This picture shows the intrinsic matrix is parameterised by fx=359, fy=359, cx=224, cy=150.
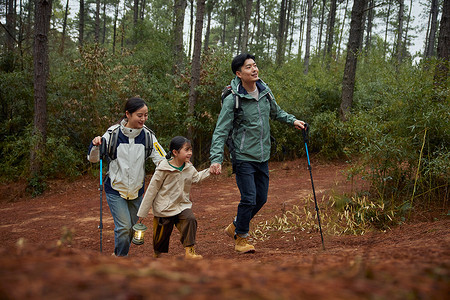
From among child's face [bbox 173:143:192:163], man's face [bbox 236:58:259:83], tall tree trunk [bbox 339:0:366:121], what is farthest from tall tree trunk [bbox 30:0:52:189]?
tall tree trunk [bbox 339:0:366:121]

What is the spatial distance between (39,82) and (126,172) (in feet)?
26.2

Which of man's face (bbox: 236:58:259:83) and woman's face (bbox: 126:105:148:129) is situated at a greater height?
man's face (bbox: 236:58:259:83)

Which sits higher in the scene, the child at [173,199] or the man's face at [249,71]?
the man's face at [249,71]

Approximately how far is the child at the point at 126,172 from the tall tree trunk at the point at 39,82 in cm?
732

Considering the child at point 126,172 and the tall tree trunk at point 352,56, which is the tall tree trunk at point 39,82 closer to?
the child at point 126,172

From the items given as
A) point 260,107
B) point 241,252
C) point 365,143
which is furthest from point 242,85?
point 365,143

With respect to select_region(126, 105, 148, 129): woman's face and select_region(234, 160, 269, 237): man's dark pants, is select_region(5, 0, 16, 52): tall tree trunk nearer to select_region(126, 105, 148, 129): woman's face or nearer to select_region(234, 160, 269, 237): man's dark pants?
select_region(126, 105, 148, 129): woman's face

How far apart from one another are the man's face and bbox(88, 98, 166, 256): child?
4.34 feet

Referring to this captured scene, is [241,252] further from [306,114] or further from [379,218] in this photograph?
[306,114]

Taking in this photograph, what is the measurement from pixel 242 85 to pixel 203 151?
7.92m

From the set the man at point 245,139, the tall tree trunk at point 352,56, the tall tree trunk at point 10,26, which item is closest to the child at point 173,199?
the man at point 245,139

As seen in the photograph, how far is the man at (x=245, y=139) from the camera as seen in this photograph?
4.46 m

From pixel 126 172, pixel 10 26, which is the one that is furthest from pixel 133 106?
pixel 10 26

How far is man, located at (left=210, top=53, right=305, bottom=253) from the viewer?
4461 mm
